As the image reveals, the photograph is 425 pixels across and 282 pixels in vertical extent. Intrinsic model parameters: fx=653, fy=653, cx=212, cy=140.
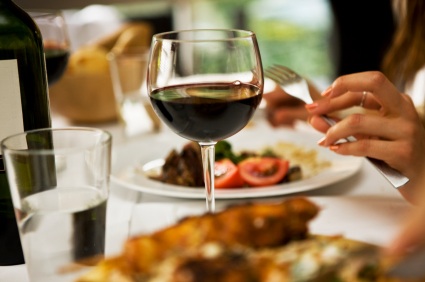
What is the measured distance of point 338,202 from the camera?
3.86ft

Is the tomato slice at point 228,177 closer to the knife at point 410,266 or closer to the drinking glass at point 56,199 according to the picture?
the drinking glass at point 56,199

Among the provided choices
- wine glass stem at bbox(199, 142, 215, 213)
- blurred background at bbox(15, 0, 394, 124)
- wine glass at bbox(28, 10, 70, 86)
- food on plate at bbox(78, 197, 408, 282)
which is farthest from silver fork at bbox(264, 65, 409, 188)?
blurred background at bbox(15, 0, 394, 124)

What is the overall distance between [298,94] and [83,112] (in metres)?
0.76

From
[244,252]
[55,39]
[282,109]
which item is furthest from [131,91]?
[244,252]

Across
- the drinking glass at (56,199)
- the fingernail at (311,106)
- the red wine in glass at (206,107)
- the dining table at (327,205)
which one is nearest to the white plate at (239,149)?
the dining table at (327,205)

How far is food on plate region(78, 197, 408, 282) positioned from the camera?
0.50 m

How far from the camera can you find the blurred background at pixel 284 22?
387 cm

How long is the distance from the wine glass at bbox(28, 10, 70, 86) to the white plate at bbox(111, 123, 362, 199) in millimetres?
233

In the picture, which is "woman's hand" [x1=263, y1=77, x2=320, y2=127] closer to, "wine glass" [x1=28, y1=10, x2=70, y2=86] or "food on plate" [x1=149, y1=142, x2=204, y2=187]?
"food on plate" [x1=149, y1=142, x2=204, y2=187]

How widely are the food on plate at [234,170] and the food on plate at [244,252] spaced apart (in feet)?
2.19

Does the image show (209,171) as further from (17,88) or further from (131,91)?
(131,91)

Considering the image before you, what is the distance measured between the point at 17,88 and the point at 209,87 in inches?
10.9

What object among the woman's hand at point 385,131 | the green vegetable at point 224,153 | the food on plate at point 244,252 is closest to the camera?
the food on plate at point 244,252

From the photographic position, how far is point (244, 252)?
530 mm
